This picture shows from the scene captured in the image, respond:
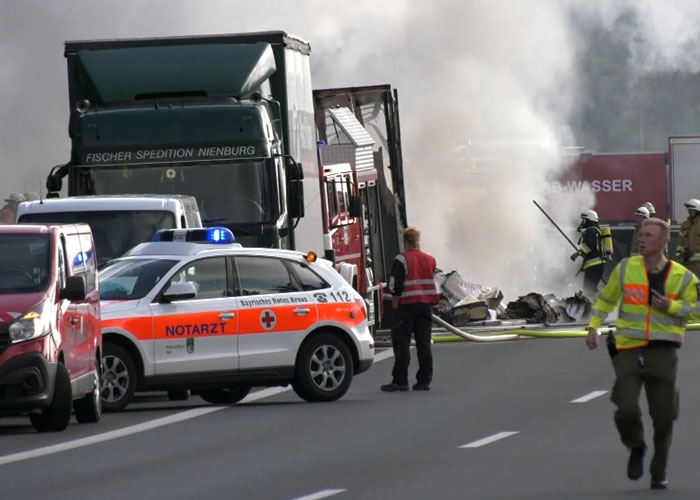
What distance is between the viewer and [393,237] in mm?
29047

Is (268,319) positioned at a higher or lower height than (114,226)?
lower

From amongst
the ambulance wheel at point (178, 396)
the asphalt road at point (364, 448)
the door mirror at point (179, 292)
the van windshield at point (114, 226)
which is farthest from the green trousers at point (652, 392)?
the van windshield at point (114, 226)

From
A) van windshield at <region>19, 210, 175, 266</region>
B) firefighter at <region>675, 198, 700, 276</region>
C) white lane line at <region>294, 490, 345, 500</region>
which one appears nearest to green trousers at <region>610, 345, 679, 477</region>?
white lane line at <region>294, 490, 345, 500</region>

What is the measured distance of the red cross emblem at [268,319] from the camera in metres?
17.4

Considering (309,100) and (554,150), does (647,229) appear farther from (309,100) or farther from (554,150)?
(554,150)

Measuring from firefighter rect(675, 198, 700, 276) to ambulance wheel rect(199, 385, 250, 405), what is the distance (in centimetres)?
1254

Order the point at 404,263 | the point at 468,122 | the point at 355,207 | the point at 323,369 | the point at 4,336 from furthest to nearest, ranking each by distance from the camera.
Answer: the point at 468,122, the point at 355,207, the point at 404,263, the point at 323,369, the point at 4,336

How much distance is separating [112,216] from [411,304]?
3.56 metres

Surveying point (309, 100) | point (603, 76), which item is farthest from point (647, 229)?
point (603, 76)

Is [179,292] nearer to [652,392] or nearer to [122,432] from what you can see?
[122,432]

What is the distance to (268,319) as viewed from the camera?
687 inches

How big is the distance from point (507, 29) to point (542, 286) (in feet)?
30.2

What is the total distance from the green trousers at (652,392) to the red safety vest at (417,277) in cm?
772

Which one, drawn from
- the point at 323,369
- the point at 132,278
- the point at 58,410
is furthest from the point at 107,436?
the point at 323,369
